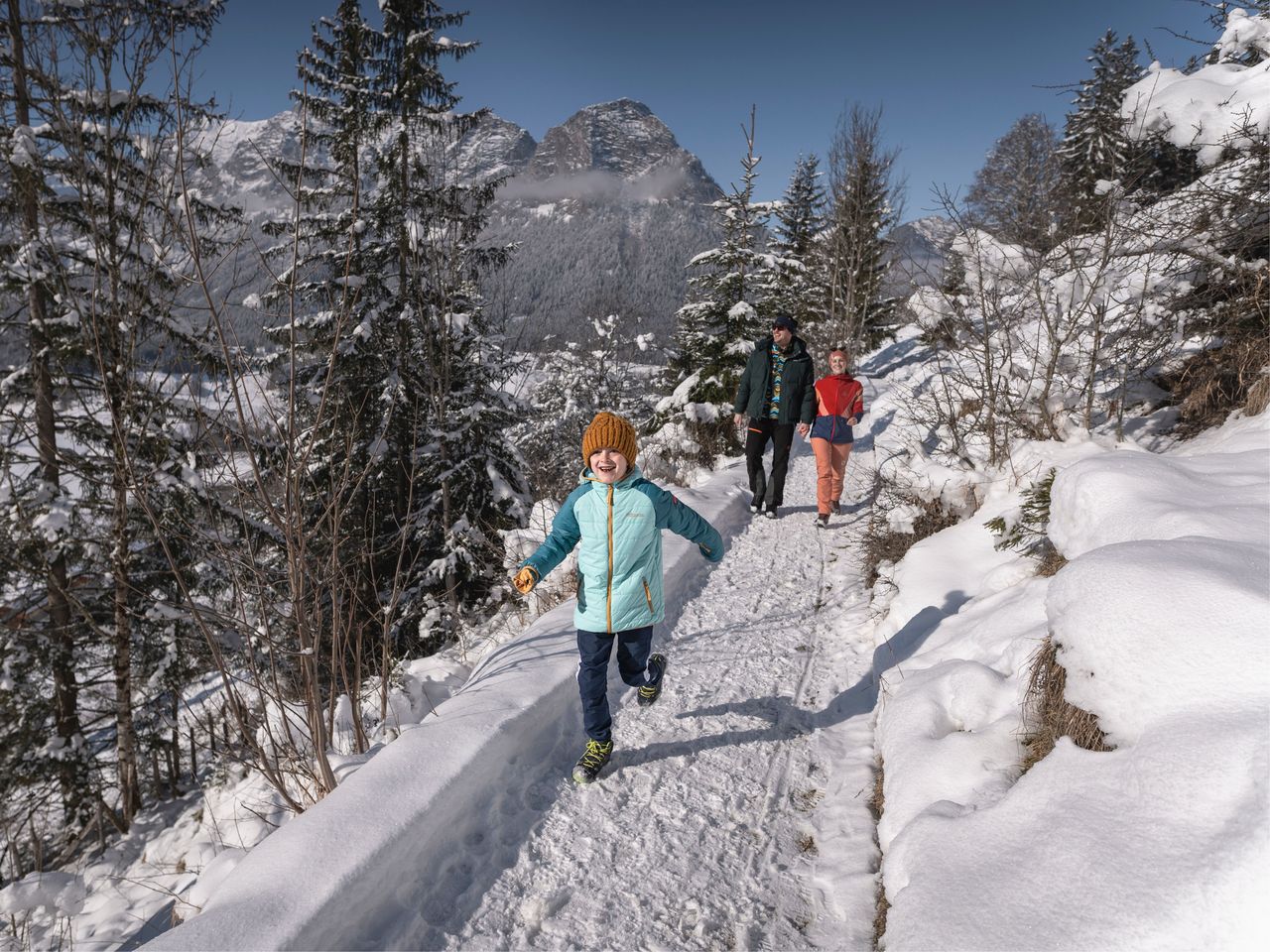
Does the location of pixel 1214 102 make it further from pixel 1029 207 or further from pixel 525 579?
pixel 525 579

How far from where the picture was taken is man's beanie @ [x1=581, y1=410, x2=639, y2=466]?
299cm

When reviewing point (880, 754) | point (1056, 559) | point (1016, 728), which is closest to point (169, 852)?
point (880, 754)

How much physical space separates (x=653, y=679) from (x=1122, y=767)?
206 centimetres

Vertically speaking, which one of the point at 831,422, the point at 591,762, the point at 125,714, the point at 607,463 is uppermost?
the point at 607,463

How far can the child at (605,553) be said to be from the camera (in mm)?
3030

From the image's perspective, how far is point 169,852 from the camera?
554 cm

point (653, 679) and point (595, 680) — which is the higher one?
point (595, 680)

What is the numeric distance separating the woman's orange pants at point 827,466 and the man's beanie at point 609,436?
435cm

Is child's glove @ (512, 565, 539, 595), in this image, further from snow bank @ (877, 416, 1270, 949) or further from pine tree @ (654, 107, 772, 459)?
pine tree @ (654, 107, 772, 459)

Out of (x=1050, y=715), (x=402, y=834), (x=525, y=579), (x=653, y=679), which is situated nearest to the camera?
(x=402, y=834)

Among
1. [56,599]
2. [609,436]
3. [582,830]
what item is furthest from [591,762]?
[56,599]

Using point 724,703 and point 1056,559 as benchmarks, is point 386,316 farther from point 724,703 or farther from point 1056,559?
point 1056,559

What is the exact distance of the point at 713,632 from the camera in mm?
4707

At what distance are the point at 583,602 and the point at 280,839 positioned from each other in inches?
59.8
